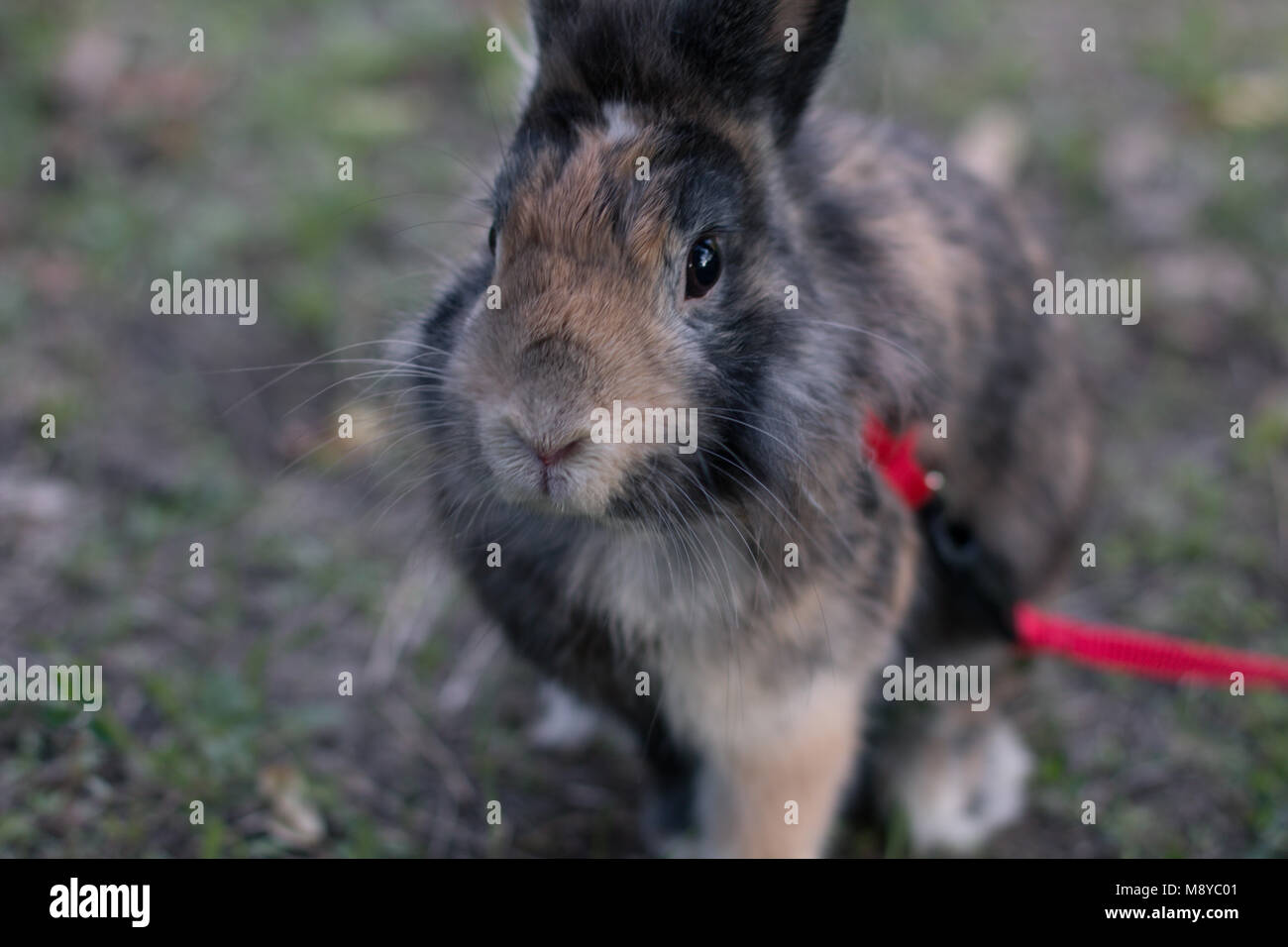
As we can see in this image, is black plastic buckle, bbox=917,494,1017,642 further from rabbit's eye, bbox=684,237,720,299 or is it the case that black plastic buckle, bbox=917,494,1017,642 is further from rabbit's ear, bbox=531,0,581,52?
rabbit's ear, bbox=531,0,581,52

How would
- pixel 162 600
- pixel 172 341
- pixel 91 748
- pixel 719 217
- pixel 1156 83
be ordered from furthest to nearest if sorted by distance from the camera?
pixel 1156 83
pixel 172 341
pixel 162 600
pixel 91 748
pixel 719 217

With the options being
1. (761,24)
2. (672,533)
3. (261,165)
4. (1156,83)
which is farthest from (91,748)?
(1156,83)

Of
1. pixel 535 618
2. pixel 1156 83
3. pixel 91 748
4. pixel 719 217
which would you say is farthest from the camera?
pixel 1156 83

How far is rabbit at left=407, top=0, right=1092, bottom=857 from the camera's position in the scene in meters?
2.48

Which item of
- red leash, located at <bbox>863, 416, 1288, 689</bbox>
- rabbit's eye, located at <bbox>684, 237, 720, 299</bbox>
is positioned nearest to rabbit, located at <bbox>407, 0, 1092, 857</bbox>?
rabbit's eye, located at <bbox>684, 237, 720, 299</bbox>

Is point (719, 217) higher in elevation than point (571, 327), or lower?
higher

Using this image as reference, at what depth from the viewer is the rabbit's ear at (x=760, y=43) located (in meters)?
2.66

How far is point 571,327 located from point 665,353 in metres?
0.20

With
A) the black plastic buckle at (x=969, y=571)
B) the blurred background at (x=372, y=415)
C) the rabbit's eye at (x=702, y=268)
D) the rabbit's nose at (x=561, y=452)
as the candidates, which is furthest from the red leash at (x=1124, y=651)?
the rabbit's nose at (x=561, y=452)

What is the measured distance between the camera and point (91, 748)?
3.45 metres

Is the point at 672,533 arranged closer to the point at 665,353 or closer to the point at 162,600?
the point at 665,353

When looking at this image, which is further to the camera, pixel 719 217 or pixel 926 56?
pixel 926 56

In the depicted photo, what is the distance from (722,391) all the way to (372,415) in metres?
1.10

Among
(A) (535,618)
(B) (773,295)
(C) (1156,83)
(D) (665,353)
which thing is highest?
(C) (1156,83)
